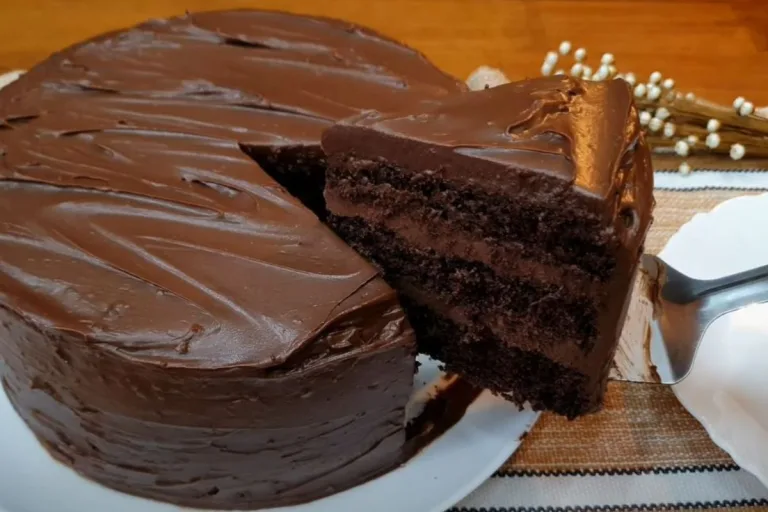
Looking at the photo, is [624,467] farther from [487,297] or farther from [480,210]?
[480,210]

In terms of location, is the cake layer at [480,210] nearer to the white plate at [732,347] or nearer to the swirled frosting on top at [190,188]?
the swirled frosting on top at [190,188]

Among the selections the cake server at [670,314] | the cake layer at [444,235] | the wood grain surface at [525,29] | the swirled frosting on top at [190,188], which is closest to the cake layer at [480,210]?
the cake layer at [444,235]

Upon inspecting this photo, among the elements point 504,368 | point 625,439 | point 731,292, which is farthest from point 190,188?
point 731,292

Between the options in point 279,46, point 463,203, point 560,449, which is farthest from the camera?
point 279,46

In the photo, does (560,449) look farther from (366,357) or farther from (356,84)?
(356,84)

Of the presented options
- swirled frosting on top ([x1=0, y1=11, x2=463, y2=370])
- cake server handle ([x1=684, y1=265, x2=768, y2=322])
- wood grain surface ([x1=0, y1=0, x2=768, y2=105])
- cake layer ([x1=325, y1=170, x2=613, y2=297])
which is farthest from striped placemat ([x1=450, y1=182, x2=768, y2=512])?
wood grain surface ([x1=0, y1=0, x2=768, y2=105])

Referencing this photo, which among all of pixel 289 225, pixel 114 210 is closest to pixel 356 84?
pixel 289 225
